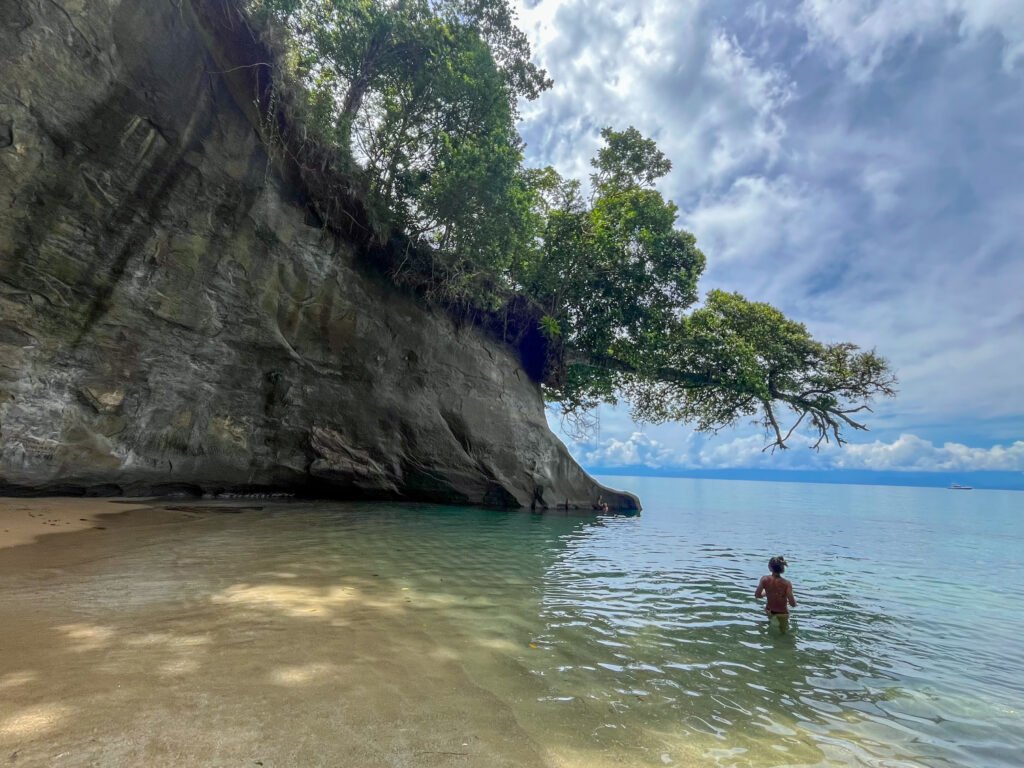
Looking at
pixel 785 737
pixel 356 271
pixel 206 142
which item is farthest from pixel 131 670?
pixel 356 271

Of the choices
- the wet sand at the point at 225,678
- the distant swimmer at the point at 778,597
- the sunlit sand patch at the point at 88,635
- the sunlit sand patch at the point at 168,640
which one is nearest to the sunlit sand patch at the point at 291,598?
the wet sand at the point at 225,678

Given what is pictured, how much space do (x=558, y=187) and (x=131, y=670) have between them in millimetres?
18897

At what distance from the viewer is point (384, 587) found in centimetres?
631

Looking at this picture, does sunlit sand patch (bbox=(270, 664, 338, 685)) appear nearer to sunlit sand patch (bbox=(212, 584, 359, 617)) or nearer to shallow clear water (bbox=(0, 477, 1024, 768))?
shallow clear water (bbox=(0, 477, 1024, 768))

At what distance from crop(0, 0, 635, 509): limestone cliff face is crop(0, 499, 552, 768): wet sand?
6.23 m

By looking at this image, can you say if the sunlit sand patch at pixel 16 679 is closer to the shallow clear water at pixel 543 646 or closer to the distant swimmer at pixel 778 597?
the shallow clear water at pixel 543 646

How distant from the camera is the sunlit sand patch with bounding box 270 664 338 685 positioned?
335cm

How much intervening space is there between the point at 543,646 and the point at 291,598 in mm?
2792

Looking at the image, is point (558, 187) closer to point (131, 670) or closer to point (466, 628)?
point (466, 628)

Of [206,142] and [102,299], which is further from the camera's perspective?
[206,142]

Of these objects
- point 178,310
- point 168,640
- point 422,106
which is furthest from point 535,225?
point 168,640

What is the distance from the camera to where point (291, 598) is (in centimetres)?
537

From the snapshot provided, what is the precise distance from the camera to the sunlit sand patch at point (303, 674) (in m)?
3.35

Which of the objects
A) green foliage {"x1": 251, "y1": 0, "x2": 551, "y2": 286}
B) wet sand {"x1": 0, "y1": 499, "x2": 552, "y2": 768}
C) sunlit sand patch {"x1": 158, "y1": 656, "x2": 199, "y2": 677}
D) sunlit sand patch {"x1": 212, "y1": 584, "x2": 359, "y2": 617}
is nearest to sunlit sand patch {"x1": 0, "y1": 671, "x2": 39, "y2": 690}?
wet sand {"x1": 0, "y1": 499, "x2": 552, "y2": 768}
